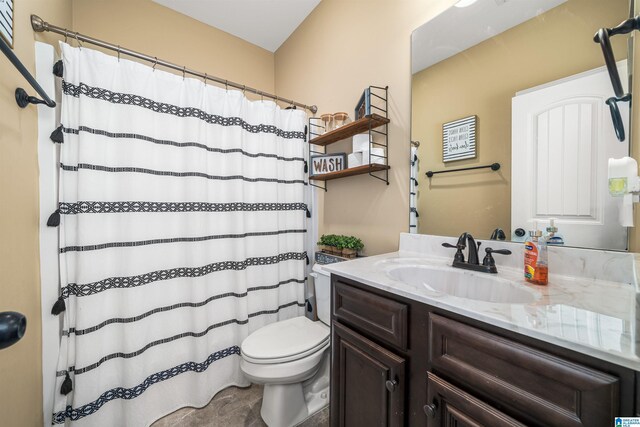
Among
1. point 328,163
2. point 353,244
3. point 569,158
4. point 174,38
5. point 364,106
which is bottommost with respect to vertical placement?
point 353,244

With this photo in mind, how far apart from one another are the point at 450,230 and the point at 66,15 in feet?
8.23

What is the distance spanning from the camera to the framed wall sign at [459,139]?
3.70 ft

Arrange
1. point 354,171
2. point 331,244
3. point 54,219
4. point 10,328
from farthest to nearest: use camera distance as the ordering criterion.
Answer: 1. point 331,244
2. point 354,171
3. point 54,219
4. point 10,328

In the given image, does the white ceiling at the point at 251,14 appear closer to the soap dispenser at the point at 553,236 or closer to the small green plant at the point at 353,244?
the small green plant at the point at 353,244

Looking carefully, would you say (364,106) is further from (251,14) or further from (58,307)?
(58,307)

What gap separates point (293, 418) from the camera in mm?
1265

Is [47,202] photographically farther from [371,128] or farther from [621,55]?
[621,55]

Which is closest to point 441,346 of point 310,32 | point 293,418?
point 293,418

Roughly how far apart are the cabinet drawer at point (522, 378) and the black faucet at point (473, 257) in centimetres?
41

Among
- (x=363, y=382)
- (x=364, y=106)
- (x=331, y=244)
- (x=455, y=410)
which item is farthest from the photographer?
(x=331, y=244)

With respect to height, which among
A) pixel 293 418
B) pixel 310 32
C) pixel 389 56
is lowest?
pixel 293 418

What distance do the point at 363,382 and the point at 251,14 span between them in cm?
259

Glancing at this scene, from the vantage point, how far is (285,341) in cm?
128

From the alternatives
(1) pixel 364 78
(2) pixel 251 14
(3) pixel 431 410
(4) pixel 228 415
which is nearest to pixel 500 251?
(3) pixel 431 410
